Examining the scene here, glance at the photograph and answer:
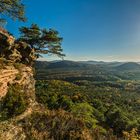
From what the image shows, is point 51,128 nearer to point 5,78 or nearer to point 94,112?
point 5,78

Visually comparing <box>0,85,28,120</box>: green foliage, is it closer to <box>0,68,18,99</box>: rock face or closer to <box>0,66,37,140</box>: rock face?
<box>0,66,37,140</box>: rock face

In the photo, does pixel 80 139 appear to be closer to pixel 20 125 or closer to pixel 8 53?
pixel 20 125

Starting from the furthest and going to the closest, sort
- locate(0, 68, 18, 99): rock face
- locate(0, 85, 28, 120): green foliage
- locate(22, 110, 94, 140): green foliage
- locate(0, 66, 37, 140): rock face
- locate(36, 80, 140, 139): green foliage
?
locate(36, 80, 140, 139): green foliage, locate(0, 68, 18, 99): rock face, locate(22, 110, 94, 140): green foliage, locate(0, 85, 28, 120): green foliage, locate(0, 66, 37, 140): rock face

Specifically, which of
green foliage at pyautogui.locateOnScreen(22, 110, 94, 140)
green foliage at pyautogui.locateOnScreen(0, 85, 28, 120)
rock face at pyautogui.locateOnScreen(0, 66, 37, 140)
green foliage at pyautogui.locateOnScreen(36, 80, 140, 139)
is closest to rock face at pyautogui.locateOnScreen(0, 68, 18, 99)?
rock face at pyautogui.locateOnScreen(0, 66, 37, 140)

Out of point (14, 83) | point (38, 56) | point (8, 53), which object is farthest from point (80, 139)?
point (38, 56)

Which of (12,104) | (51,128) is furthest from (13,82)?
(51,128)

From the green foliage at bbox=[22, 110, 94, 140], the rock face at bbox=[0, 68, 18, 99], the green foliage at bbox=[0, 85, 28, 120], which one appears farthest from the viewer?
the rock face at bbox=[0, 68, 18, 99]

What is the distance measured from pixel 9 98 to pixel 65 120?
22.7 ft

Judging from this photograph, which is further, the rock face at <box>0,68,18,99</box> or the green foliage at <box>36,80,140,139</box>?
the green foliage at <box>36,80,140,139</box>

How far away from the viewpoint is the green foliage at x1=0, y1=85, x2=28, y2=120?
21.1 m

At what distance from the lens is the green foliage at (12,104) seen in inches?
831

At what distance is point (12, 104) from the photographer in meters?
22.0

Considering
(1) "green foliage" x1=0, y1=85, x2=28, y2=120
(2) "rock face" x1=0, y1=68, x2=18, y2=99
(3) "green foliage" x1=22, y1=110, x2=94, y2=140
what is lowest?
(3) "green foliage" x1=22, y1=110, x2=94, y2=140

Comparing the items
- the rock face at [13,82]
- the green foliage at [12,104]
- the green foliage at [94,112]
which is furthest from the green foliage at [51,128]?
the green foliage at [94,112]
